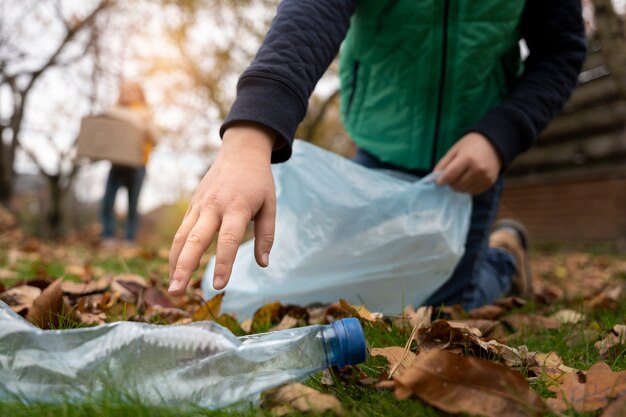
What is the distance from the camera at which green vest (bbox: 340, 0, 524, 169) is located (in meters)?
1.76

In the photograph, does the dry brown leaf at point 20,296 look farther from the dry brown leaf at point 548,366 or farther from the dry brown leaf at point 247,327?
the dry brown leaf at point 548,366

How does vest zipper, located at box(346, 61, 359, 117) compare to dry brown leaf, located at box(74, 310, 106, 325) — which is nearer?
dry brown leaf, located at box(74, 310, 106, 325)

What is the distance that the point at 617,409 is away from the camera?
683 millimetres

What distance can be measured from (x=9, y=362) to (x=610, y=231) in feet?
21.1

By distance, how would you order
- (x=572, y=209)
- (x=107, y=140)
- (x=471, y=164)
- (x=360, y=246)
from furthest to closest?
(x=572, y=209) → (x=107, y=140) → (x=360, y=246) → (x=471, y=164)

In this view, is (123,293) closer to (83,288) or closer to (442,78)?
(83,288)

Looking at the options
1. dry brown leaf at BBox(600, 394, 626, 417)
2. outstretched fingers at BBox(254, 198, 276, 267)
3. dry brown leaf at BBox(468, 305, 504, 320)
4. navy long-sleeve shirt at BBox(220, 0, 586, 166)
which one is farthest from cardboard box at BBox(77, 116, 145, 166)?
dry brown leaf at BBox(600, 394, 626, 417)

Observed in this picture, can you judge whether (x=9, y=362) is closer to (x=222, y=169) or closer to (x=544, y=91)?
(x=222, y=169)

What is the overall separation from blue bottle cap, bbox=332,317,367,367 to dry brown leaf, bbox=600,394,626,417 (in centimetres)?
34

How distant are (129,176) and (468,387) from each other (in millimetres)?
4991

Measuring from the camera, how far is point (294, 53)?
119 centimetres

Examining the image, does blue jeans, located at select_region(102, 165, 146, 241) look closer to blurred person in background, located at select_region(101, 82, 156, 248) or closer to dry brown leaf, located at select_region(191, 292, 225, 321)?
blurred person in background, located at select_region(101, 82, 156, 248)

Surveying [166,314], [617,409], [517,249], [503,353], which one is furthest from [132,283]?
[517,249]

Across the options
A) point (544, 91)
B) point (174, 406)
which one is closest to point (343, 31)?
point (544, 91)
